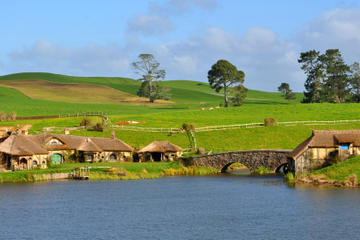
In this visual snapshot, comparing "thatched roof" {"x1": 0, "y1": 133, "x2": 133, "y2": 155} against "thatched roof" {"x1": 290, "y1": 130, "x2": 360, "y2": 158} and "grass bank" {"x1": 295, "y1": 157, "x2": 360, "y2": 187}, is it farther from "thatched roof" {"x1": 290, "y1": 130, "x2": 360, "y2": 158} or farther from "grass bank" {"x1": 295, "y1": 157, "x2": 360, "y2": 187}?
"grass bank" {"x1": 295, "y1": 157, "x2": 360, "y2": 187}

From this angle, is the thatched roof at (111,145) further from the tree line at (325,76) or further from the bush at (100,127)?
the tree line at (325,76)

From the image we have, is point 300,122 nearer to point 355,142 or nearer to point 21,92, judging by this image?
point 355,142

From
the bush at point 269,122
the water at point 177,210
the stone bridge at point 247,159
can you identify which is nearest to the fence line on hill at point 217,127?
the bush at point 269,122

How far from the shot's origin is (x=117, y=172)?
76.8 metres

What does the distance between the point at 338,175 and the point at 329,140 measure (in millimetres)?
6927

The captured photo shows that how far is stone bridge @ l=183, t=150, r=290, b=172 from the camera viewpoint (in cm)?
7762

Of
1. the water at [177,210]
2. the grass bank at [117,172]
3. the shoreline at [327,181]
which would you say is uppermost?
the grass bank at [117,172]

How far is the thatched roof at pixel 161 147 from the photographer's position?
9025 cm

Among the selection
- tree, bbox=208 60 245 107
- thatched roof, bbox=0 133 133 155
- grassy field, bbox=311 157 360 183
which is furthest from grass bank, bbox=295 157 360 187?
tree, bbox=208 60 245 107

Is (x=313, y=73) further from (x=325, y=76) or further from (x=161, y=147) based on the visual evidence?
(x=161, y=147)

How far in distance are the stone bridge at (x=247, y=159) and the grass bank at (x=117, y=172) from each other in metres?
1.02

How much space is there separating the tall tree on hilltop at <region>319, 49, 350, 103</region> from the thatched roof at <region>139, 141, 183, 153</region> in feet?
239

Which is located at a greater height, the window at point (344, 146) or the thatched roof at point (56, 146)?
the thatched roof at point (56, 146)

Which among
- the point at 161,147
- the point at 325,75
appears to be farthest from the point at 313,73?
the point at 161,147
